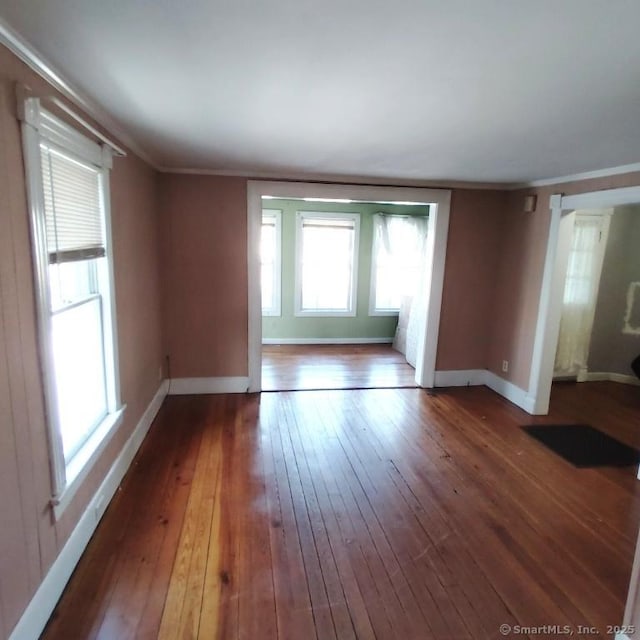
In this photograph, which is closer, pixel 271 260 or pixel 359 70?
pixel 359 70

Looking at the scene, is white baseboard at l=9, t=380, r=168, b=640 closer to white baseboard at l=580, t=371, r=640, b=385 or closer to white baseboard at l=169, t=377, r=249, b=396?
white baseboard at l=169, t=377, r=249, b=396

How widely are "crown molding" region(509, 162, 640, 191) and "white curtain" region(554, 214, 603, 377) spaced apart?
102 cm

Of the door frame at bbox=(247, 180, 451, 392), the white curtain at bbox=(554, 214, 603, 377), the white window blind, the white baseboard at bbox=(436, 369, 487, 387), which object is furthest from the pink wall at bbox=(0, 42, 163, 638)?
the white curtain at bbox=(554, 214, 603, 377)

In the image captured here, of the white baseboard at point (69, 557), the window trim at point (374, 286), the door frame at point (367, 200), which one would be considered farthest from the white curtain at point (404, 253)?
the white baseboard at point (69, 557)

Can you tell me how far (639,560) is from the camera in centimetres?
144

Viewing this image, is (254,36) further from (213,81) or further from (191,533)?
(191,533)

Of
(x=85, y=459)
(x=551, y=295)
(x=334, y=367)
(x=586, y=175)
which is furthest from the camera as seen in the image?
(x=334, y=367)

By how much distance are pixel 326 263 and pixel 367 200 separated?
7.87ft

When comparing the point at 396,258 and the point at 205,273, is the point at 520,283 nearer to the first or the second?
the point at 396,258

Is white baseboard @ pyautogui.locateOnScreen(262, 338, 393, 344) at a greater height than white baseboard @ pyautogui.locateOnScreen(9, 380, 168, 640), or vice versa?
white baseboard @ pyautogui.locateOnScreen(9, 380, 168, 640)

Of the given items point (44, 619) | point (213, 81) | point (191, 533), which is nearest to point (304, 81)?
point (213, 81)

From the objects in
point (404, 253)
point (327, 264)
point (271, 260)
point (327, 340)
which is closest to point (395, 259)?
point (404, 253)

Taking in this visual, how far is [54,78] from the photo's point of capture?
5.40 feet

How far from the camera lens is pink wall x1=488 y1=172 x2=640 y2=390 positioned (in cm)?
377
